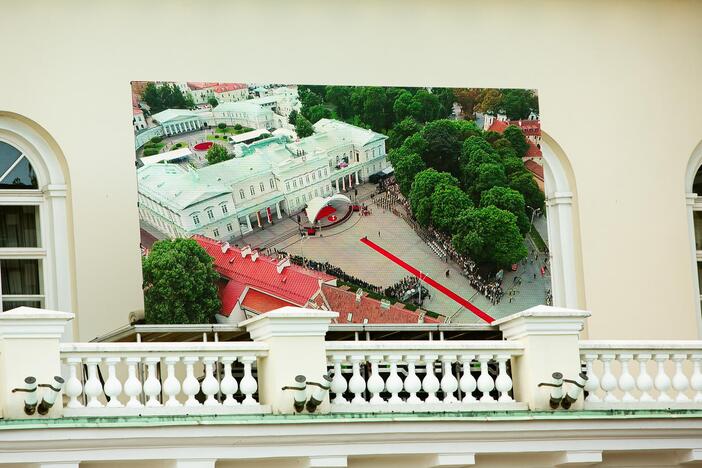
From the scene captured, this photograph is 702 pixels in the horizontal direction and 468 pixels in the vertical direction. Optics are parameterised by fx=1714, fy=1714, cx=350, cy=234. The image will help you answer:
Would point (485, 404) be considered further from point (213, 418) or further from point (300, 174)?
point (300, 174)

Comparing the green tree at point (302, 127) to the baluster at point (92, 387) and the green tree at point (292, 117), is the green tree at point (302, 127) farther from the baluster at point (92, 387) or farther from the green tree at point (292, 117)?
the baluster at point (92, 387)

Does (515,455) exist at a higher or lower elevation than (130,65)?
lower

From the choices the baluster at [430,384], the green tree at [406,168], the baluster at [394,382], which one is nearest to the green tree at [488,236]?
the green tree at [406,168]

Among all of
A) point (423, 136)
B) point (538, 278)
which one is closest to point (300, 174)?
point (423, 136)

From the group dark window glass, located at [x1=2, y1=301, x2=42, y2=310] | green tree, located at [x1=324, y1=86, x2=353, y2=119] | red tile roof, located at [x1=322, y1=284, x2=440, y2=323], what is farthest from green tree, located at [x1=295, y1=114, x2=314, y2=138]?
dark window glass, located at [x1=2, y1=301, x2=42, y2=310]

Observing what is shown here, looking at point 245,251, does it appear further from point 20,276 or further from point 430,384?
point 430,384

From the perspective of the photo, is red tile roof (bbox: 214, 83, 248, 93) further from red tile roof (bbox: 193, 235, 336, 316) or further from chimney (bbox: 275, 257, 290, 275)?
chimney (bbox: 275, 257, 290, 275)

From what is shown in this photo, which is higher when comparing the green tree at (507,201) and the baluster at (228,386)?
the green tree at (507,201)
